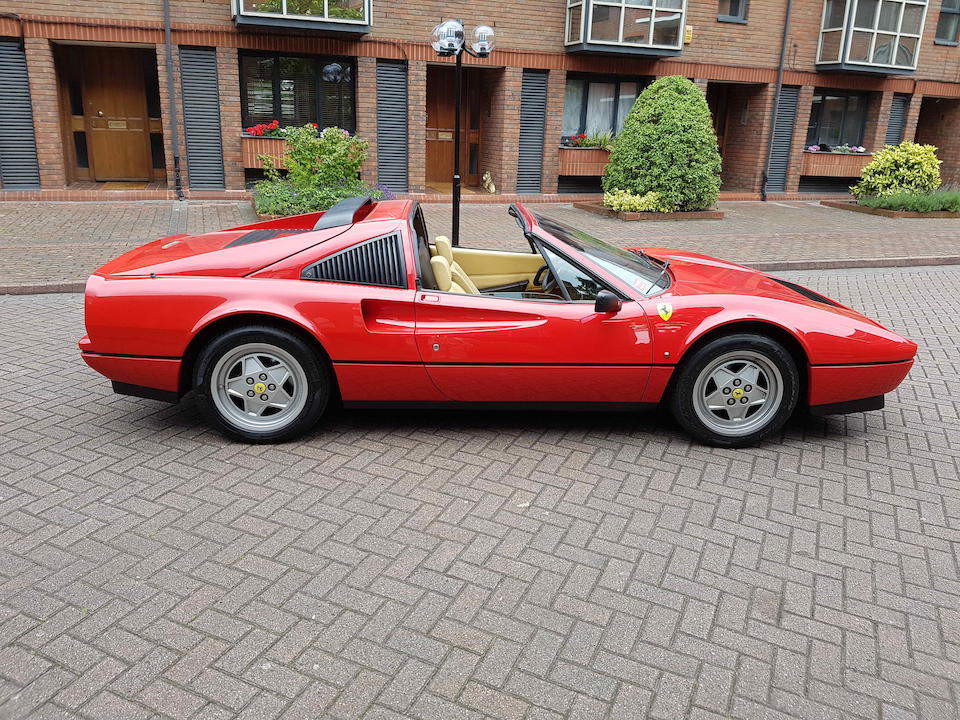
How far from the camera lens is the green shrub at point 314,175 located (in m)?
13.3

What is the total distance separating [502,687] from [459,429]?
2.32m

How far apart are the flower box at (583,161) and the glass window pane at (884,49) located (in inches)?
296

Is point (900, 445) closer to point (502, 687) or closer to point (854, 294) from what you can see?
point (502, 687)

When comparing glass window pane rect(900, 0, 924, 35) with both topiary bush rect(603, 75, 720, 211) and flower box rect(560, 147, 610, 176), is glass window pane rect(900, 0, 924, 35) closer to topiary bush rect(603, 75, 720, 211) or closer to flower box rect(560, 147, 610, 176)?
topiary bush rect(603, 75, 720, 211)

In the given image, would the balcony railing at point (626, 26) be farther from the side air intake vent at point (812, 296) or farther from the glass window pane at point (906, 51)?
the side air intake vent at point (812, 296)

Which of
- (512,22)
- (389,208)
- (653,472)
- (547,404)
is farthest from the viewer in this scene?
(512,22)

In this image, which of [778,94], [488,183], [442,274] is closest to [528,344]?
[442,274]

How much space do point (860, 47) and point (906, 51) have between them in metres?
1.51

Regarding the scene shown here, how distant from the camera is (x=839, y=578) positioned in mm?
3342

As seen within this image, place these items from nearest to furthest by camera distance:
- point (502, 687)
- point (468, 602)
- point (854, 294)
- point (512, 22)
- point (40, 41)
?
point (502, 687) → point (468, 602) → point (854, 294) → point (40, 41) → point (512, 22)

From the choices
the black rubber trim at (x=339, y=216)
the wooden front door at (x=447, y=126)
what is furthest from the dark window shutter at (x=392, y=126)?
the black rubber trim at (x=339, y=216)

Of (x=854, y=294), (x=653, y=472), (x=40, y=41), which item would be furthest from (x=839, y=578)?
(x=40, y=41)

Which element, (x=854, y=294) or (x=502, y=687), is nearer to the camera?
(x=502, y=687)

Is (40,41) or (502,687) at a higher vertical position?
(40,41)
